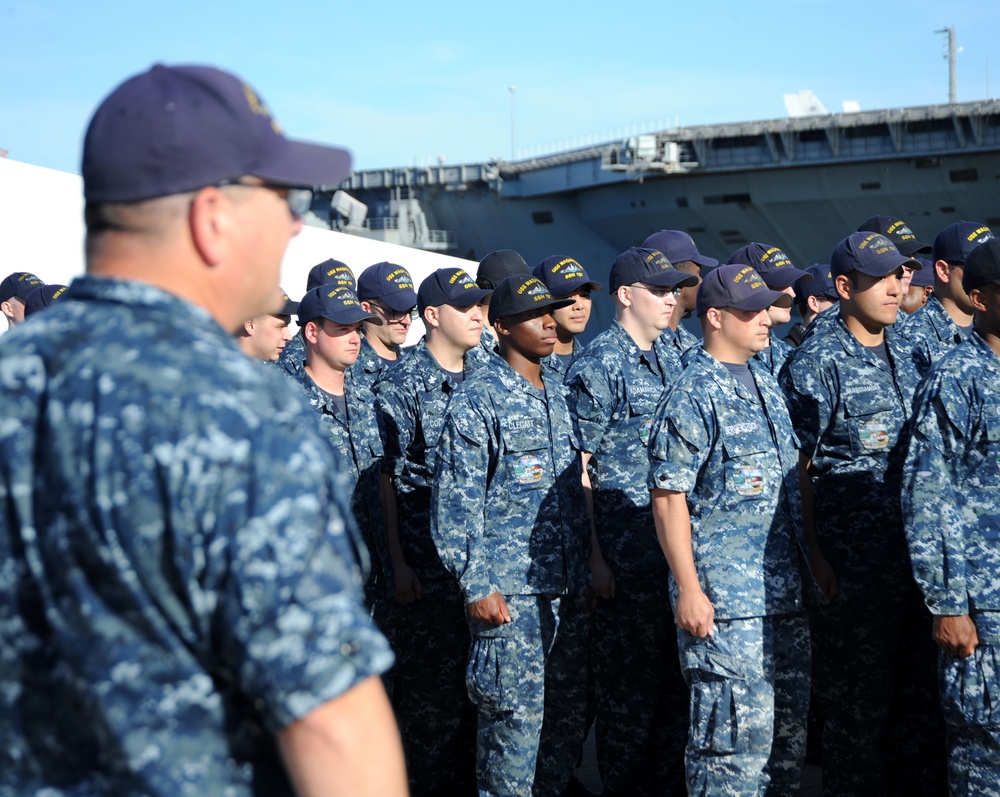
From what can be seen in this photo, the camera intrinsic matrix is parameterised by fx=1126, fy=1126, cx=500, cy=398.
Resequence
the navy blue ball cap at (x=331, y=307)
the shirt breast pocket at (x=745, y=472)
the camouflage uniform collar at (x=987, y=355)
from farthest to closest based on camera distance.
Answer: the navy blue ball cap at (x=331, y=307)
the shirt breast pocket at (x=745, y=472)
the camouflage uniform collar at (x=987, y=355)

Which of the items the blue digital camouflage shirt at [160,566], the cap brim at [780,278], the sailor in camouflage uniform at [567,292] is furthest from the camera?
the cap brim at [780,278]

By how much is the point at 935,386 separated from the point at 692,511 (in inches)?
33.3

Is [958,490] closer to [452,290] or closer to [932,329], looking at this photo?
[932,329]

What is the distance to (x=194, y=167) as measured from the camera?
4.15 ft

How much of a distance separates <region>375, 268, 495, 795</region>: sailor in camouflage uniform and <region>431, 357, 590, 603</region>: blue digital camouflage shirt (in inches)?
28.8

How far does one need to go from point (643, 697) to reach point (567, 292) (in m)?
1.89

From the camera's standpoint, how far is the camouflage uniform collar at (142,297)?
1.29 m

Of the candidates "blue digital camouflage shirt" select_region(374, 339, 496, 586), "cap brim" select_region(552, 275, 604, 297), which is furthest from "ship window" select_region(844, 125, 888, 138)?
"blue digital camouflage shirt" select_region(374, 339, 496, 586)

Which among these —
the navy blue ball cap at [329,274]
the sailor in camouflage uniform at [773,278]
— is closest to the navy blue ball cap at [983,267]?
the sailor in camouflage uniform at [773,278]

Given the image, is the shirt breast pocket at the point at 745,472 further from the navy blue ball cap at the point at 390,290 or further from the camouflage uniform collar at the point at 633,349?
the navy blue ball cap at the point at 390,290

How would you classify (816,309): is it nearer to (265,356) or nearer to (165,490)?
(265,356)

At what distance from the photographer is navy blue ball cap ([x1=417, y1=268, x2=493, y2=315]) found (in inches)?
206

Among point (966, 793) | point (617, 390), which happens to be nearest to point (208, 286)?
point (966, 793)

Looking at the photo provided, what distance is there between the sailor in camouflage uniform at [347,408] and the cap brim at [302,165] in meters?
3.40
